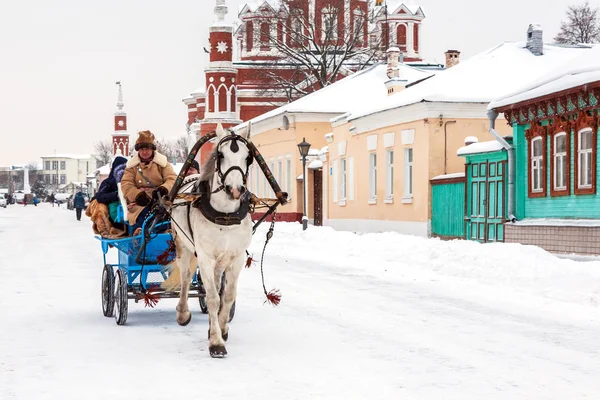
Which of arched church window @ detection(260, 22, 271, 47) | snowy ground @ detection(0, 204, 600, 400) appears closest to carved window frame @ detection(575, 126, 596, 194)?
snowy ground @ detection(0, 204, 600, 400)

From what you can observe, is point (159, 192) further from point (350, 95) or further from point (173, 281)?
point (350, 95)

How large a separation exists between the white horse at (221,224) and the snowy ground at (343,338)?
0.37 m

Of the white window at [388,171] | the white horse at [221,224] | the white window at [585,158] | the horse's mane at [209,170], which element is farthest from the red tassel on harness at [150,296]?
the white window at [388,171]

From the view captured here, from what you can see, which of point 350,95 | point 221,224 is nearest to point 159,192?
point 221,224

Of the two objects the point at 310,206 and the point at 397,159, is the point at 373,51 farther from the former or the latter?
the point at 397,159

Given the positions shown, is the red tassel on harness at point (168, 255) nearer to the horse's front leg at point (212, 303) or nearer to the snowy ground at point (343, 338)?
the snowy ground at point (343, 338)

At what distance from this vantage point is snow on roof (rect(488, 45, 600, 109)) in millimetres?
20891

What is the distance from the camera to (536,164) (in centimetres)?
2453

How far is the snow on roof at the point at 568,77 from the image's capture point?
822 inches

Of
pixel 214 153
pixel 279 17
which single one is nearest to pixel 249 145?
pixel 214 153

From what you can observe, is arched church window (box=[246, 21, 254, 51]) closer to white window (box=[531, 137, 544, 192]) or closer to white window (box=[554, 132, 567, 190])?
white window (box=[531, 137, 544, 192])

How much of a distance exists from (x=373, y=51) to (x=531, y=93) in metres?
44.1

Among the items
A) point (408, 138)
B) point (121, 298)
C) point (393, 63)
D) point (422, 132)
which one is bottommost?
point (121, 298)

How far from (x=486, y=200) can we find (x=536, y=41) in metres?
9.16
